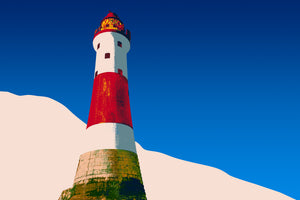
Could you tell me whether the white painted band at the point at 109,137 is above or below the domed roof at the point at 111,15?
below

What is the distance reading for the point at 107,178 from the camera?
18500mm

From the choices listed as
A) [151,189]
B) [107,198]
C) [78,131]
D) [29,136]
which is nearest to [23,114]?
[29,136]

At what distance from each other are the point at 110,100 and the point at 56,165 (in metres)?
41.0

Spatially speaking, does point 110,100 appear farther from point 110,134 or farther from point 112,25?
point 112,25

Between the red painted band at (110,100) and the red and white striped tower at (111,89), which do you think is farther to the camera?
the red painted band at (110,100)

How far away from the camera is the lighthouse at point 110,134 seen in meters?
18.4

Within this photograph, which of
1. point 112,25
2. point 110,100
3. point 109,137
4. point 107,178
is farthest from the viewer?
point 112,25

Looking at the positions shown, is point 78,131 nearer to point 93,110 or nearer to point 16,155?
point 16,155

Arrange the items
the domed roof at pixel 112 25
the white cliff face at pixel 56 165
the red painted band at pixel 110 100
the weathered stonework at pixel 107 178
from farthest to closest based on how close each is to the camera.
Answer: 1. the white cliff face at pixel 56 165
2. the domed roof at pixel 112 25
3. the red painted band at pixel 110 100
4. the weathered stonework at pixel 107 178

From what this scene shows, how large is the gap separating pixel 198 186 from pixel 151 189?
14.2 m

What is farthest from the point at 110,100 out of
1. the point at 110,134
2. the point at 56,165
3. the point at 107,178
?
the point at 56,165

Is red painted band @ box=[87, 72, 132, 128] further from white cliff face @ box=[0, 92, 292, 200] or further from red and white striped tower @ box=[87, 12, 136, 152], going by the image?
white cliff face @ box=[0, 92, 292, 200]

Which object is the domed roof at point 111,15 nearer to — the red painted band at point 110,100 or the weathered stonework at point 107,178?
the red painted band at point 110,100

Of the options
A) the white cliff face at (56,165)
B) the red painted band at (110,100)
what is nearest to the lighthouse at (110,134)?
the red painted band at (110,100)
